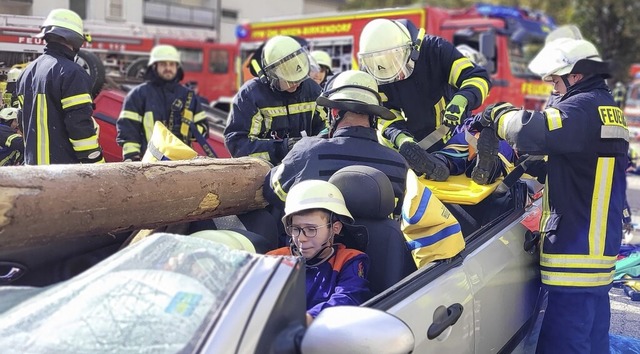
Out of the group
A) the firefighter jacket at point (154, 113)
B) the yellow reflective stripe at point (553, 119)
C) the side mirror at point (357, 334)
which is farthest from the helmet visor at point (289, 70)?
the side mirror at point (357, 334)

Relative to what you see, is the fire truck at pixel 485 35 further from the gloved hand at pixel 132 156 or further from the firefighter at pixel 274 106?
the gloved hand at pixel 132 156

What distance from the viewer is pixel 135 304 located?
5.46 ft

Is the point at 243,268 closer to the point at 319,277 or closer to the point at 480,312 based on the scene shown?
the point at 319,277

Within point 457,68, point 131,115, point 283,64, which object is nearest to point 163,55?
point 131,115

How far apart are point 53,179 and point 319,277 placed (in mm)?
1029

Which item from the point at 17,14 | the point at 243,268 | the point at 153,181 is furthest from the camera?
the point at 17,14

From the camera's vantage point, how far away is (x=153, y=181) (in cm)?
282

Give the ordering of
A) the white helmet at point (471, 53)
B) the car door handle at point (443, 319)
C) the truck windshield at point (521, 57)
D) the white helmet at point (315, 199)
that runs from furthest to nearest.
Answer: the truck windshield at point (521, 57)
the white helmet at point (471, 53)
the white helmet at point (315, 199)
the car door handle at point (443, 319)

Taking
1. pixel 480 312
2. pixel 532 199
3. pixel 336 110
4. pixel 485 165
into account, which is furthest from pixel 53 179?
pixel 532 199

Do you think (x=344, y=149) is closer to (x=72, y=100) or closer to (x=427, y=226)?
(x=427, y=226)

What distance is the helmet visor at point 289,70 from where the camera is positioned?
14.8ft

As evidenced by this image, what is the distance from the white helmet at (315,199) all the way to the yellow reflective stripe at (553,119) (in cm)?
100

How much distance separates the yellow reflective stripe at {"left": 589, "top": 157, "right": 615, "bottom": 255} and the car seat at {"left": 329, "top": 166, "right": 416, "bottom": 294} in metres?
0.92

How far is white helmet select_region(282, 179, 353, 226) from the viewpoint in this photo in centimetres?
248
